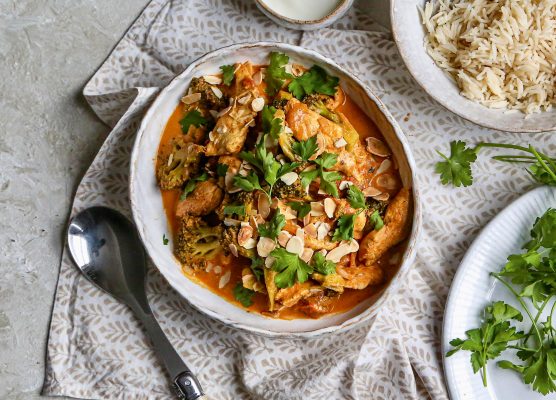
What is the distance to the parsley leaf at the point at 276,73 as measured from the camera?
2932mm

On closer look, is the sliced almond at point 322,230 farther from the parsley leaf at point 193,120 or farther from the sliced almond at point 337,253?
the parsley leaf at point 193,120

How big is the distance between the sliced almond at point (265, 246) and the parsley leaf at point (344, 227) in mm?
281

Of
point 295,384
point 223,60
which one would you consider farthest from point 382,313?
point 223,60

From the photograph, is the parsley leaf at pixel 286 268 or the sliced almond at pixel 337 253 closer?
the parsley leaf at pixel 286 268

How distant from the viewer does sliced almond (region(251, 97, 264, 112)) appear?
2.82 meters

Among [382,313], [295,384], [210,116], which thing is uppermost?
[210,116]

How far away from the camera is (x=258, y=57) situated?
9.77ft

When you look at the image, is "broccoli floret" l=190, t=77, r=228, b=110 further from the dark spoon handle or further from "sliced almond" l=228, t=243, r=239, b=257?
the dark spoon handle

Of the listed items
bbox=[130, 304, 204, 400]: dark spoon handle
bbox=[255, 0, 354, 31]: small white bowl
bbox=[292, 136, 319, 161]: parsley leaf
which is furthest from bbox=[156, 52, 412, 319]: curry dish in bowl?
bbox=[130, 304, 204, 400]: dark spoon handle

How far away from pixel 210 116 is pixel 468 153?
1.24m

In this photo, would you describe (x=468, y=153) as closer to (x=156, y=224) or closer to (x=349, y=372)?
(x=349, y=372)

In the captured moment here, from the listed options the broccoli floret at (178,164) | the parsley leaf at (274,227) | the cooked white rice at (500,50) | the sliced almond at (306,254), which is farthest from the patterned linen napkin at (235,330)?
the parsley leaf at (274,227)

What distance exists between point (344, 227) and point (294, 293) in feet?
1.17

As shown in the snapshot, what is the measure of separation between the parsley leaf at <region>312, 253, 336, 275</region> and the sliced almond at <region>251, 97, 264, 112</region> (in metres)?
0.67
